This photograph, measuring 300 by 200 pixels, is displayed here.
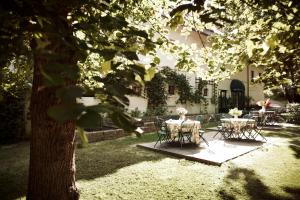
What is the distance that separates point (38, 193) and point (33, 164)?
1.33ft

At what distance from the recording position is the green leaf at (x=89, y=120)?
0.91m

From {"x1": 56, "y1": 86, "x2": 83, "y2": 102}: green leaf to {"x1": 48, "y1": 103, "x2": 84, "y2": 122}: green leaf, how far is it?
0.07 feet

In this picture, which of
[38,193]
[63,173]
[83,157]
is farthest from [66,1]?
[83,157]

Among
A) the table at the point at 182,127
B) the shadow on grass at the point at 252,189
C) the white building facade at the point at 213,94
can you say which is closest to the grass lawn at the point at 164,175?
the shadow on grass at the point at 252,189

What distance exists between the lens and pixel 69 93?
3.09 feet

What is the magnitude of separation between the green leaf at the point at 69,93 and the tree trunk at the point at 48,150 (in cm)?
Answer: 245

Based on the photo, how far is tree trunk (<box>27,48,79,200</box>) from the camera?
3.35 meters

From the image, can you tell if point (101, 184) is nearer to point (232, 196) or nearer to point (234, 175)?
point (232, 196)

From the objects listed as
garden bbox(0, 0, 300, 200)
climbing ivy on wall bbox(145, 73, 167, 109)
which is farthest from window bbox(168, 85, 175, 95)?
garden bbox(0, 0, 300, 200)

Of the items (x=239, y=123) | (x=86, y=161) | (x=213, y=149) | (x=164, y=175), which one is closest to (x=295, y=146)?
(x=239, y=123)

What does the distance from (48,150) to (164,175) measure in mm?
3703

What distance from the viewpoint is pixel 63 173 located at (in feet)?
11.5

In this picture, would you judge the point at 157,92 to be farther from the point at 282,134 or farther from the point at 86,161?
the point at 86,161

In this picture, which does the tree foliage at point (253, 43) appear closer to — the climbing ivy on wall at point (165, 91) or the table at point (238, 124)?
the table at point (238, 124)
